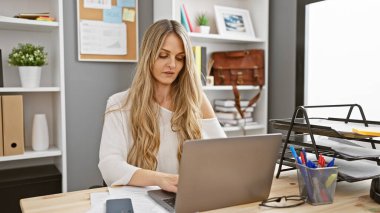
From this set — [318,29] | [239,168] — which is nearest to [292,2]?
[318,29]

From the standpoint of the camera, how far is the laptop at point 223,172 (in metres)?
0.93

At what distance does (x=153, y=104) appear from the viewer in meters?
1.64

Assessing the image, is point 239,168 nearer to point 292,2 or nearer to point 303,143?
point 303,143

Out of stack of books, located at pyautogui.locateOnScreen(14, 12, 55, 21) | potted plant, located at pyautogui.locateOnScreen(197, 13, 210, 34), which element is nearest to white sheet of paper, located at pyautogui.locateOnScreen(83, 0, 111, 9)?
stack of books, located at pyautogui.locateOnScreen(14, 12, 55, 21)

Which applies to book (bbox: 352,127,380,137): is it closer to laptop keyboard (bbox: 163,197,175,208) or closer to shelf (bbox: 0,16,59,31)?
laptop keyboard (bbox: 163,197,175,208)

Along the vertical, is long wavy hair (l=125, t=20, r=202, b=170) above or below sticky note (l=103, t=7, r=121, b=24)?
below

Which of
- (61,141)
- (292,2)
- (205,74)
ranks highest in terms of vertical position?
(292,2)

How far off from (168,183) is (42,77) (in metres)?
1.71

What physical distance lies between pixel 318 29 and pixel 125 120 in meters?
1.90

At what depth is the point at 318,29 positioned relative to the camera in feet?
9.13

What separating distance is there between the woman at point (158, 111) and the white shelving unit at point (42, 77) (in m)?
0.86

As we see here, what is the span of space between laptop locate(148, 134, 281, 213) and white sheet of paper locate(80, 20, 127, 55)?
178 cm

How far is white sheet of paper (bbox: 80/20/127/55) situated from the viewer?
101 inches

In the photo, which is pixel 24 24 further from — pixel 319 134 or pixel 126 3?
pixel 319 134
